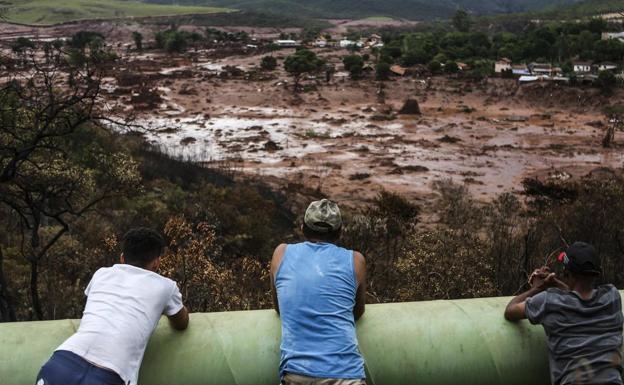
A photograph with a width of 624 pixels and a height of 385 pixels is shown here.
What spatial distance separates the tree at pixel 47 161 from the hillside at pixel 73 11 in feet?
365

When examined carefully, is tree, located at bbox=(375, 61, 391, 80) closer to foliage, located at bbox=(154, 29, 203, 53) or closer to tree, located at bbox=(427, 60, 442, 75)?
tree, located at bbox=(427, 60, 442, 75)

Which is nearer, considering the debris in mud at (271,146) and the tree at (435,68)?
the debris in mud at (271,146)

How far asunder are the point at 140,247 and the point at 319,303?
1012mm

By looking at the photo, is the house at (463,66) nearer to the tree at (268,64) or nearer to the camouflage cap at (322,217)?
the tree at (268,64)

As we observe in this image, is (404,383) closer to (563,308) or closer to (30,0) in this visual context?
(563,308)

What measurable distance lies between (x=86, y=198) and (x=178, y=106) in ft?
109

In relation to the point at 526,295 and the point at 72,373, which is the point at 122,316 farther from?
the point at 526,295

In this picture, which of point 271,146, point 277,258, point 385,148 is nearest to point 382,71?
point 385,148

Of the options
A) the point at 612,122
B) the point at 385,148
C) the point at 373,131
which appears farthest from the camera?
the point at 612,122

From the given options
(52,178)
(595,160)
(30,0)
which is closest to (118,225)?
(52,178)

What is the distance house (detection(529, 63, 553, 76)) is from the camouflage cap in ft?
207

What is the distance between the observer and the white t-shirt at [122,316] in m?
2.96

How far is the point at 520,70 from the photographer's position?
64188 millimetres

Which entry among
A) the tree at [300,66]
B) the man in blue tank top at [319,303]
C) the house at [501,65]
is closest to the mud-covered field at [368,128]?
the tree at [300,66]
